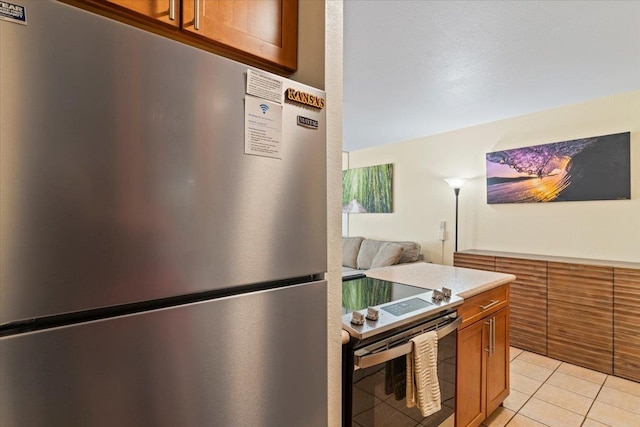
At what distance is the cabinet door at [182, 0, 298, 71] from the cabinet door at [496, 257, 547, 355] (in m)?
3.04

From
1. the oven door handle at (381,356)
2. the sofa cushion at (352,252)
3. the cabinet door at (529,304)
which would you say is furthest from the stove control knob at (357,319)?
the sofa cushion at (352,252)

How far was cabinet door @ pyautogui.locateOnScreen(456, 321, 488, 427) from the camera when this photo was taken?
160 cm

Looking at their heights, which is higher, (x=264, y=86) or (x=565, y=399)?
(x=264, y=86)

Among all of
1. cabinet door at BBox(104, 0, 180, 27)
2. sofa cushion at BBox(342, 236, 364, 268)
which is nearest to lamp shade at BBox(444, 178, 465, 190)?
sofa cushion at BBox(342, 236, 364, 268)

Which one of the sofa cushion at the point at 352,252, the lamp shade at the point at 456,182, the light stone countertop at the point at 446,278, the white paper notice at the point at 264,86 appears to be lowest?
the sofa cushion at the point at 352,252

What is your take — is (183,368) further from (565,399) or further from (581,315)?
(581,315)

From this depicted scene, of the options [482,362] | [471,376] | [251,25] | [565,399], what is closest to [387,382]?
[471,376]

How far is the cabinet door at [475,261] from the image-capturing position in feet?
10.8

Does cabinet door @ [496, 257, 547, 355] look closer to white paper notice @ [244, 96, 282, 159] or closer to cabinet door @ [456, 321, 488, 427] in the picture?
cabinet door @ [456, 321, 488, 427]

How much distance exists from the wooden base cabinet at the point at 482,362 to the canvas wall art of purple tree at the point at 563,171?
1.72 metres

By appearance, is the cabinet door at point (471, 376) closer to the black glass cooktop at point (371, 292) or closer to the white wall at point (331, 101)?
the black glass cooktop at point (371, 292)

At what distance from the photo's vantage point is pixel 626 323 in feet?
8.22

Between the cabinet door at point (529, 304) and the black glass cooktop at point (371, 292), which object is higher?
the black glass cooktop at point (371, 292)

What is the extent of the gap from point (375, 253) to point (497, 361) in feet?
8.19
